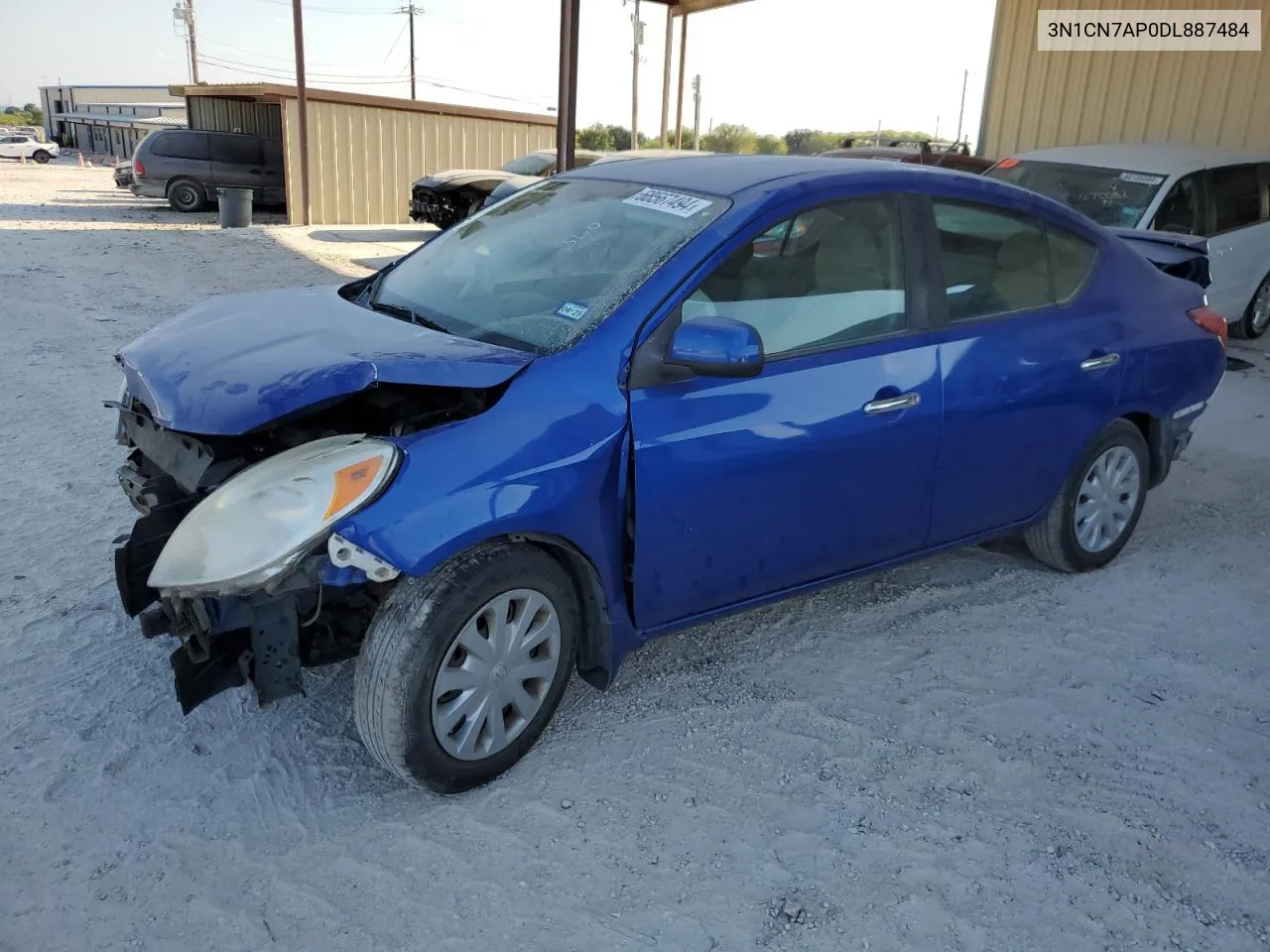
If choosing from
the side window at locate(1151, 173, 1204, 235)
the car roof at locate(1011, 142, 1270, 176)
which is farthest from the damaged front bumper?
the car roof at locate(1011, 142, 1270, 176)

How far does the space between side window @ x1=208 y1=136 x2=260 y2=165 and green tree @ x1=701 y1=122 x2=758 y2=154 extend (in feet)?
115

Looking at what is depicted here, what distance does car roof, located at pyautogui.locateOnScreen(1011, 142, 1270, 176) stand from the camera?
27.0 feet

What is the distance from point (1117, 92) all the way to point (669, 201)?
1048 cm

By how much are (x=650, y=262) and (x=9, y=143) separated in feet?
145

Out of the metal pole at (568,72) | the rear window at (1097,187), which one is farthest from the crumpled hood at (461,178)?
the rear window at (1097,187)

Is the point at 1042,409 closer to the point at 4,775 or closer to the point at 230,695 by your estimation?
the point at 230,695

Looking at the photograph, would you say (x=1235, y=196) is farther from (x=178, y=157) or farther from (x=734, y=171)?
(x=178, y=157)

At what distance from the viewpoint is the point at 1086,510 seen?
4.22m

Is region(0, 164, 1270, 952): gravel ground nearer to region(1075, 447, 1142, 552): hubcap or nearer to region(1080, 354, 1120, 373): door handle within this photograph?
region(1075, 447, 1142, 552): hubcap

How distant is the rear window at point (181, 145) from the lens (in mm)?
18234

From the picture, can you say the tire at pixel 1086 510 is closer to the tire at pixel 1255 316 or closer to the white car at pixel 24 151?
the tire at pixel 1255 316

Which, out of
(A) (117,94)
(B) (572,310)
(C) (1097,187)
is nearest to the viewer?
(B) (572,310)

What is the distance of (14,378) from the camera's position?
6.55 metres

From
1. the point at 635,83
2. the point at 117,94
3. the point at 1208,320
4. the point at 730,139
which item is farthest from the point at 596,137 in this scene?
the point at 1208,320
